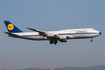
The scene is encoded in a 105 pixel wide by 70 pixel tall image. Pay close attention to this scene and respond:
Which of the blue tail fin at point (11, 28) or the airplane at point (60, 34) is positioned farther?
the blue tail fin at point (11, 28)

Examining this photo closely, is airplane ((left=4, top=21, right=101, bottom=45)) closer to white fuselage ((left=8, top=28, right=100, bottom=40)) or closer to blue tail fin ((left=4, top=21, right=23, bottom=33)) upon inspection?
white fuselage ((left=8, top=28, right=100, bottom=40))

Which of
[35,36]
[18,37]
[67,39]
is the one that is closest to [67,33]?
[67,39]

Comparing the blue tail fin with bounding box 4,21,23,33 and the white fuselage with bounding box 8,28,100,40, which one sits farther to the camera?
the blue tail fin with bounding box 4,21,23,33

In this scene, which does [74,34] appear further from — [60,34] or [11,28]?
[11,28]

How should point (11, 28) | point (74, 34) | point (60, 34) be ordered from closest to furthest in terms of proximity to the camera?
1. point (74, 34)
2. point (60, 34)
3. point (11, 28)

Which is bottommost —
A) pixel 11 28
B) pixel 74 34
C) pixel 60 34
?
pixel 74 34

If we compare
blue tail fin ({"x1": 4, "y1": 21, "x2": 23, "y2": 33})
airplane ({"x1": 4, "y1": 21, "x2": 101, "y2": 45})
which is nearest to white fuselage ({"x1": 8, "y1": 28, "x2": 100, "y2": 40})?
airplane ({"x1": 4, "y1": 21, "x2": 101, "y2": 45})

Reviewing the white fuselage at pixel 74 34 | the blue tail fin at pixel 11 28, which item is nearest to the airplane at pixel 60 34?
the white fuselage at pixel 74 34

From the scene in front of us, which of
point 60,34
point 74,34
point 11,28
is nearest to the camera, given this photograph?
point 74,34

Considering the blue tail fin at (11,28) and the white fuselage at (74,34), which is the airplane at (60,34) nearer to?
the white fuselage at (74,34)

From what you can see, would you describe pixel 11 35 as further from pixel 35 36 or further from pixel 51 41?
pixel 51 41

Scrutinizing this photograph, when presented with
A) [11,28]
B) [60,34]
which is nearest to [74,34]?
[60,34]

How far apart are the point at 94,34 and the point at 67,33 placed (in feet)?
35.8

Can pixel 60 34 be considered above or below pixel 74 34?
above
